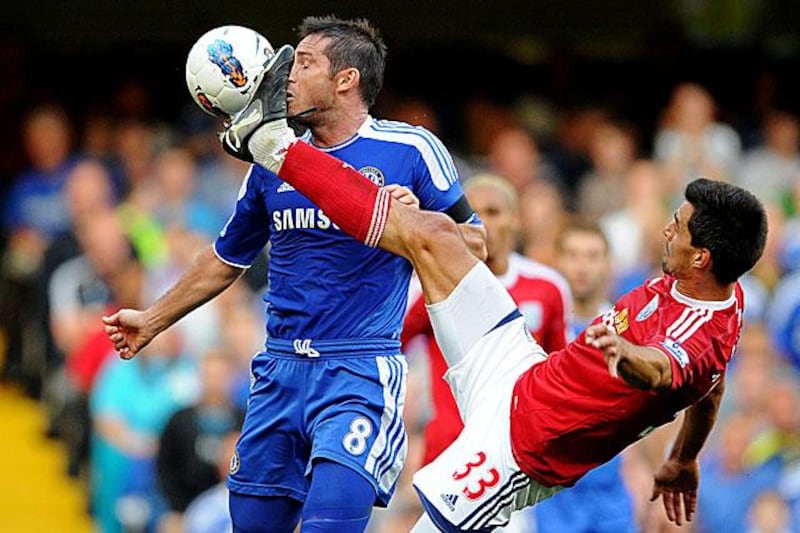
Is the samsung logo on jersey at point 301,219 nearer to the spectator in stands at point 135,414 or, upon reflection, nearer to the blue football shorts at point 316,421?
the blue football shorts at point 316,421

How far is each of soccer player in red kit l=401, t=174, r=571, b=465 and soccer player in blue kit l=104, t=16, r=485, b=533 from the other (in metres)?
1.51

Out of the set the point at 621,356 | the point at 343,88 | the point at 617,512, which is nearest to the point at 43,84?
the point at 617,512

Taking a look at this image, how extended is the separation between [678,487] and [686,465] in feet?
0.34

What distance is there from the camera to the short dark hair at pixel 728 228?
253 inches

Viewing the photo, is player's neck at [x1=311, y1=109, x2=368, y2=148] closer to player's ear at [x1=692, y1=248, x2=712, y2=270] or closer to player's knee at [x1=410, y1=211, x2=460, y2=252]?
player's knee at [x1=410, y1=211, x2=460, y2=252]

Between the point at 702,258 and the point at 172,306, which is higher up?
the point at 702,258

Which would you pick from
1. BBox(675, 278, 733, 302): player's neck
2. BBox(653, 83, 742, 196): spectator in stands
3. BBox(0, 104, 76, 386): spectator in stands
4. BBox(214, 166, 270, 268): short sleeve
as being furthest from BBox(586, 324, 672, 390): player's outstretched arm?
BBox(0, 104, 76, 386): spectator in stands

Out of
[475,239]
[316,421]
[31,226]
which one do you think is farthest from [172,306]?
[31,226]

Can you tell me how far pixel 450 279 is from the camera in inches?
260

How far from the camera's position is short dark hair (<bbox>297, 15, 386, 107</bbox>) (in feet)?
21.7

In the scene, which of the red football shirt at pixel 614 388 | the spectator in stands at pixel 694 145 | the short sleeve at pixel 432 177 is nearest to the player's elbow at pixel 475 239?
the short sleeve at pixel 432 177

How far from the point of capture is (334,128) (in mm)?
6633

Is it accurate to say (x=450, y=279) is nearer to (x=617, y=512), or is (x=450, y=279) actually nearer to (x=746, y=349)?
(x=617, y=512)

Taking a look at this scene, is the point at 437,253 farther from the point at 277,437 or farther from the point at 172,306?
the point at 172,306
